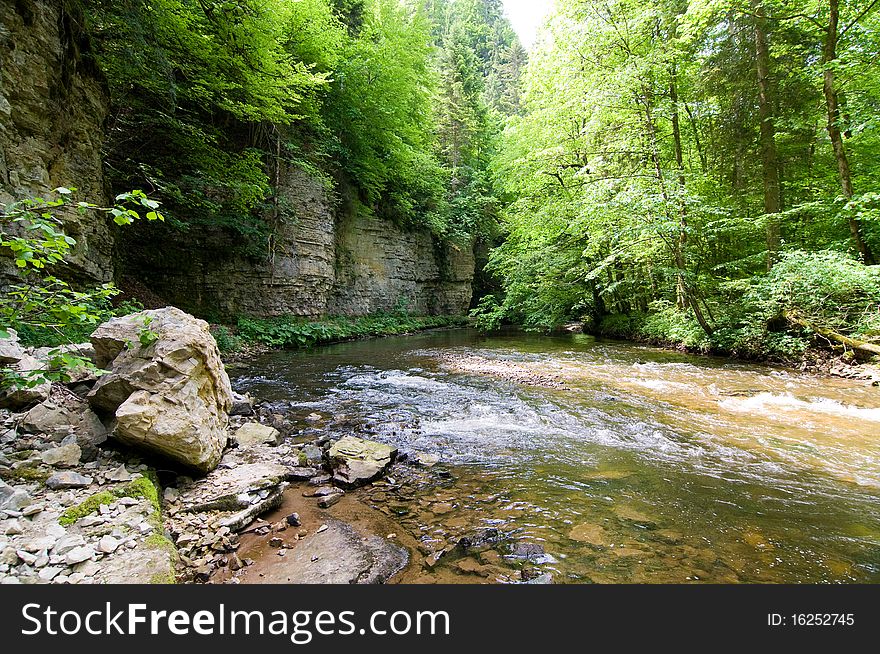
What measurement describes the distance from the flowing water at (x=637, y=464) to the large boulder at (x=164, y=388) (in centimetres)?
155

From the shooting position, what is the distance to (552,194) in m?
16.5

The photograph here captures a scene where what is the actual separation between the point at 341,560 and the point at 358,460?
147 centimetres

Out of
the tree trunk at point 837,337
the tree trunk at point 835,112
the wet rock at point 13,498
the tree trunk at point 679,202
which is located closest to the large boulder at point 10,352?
the wet rock at point 13,498

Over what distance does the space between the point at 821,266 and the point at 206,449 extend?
35.9ft

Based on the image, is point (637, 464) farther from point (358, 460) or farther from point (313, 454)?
point (313, 454)

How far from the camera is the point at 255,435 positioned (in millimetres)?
4391

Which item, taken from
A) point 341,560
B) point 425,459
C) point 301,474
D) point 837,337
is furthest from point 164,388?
point 837,337

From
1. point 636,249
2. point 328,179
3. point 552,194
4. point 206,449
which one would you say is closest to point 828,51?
point 636,249

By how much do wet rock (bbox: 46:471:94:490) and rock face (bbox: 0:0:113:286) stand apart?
184 inches

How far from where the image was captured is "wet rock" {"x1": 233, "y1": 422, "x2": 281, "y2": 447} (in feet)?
13.9

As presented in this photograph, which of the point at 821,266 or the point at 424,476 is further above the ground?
the point at 821,266

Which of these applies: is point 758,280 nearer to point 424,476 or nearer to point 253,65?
point 424,476

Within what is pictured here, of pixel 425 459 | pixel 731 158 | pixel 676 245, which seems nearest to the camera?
pixel 425 459

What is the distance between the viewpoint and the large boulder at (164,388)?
309cm
